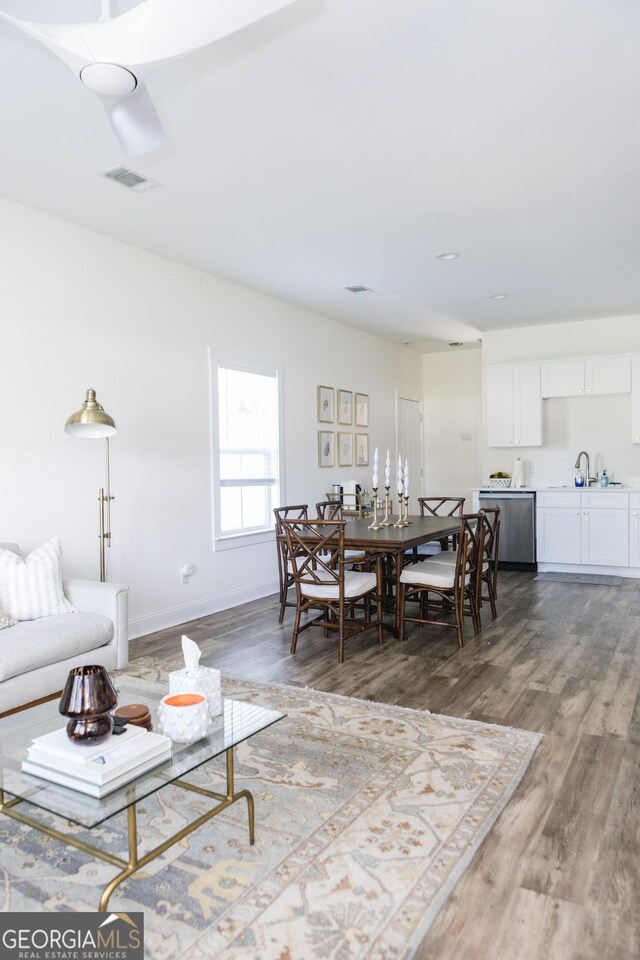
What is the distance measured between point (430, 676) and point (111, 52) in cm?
327

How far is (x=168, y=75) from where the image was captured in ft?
8.53

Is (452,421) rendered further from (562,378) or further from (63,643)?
(63,643)

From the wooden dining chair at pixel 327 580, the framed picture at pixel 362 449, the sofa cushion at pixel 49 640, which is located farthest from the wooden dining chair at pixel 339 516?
the sofa cushion at pixel 49 640

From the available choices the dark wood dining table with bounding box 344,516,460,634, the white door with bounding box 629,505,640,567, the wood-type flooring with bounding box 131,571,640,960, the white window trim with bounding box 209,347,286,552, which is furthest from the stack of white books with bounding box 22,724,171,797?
the white door with bounding box 629,505,640,567

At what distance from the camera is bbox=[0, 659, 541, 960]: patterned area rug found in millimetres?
1722

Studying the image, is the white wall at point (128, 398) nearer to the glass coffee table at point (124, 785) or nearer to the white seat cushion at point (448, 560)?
the white seat cushion at point (448, 560)

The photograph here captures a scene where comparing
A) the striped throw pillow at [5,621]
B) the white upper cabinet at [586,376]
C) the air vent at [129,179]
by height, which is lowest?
the striped throw pillow at [5,621]

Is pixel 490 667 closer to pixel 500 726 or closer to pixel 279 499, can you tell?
pixel 500 726

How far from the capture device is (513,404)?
25.0 ft

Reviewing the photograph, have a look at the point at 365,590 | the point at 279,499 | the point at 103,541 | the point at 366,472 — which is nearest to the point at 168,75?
the point at 103,541

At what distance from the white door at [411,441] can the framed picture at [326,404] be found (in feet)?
5.95

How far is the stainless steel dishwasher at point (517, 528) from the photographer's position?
23.5ft

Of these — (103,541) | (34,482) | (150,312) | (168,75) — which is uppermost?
(168,75)

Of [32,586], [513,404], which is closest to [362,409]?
[513,404]
